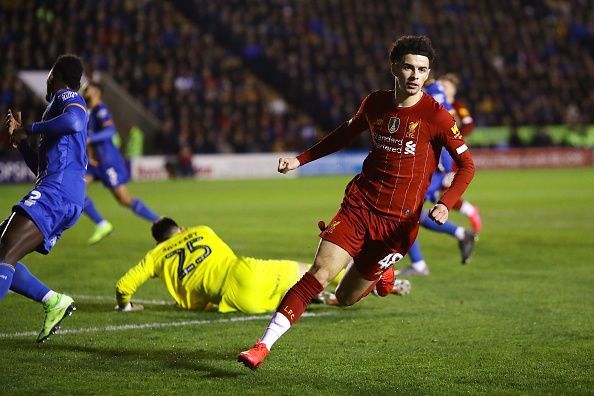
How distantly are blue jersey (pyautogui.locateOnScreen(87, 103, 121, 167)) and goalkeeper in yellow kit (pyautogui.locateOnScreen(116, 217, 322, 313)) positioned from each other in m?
5.71

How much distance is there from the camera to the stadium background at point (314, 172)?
20.5 ft

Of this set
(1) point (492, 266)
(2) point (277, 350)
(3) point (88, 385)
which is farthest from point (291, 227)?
(3) point (88, 385)

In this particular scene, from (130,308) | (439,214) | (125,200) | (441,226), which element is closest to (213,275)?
(130,308)

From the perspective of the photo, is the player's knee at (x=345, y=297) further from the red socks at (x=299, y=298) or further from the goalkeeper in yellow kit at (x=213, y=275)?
the goalkeeper in yellow kit at (x=213, y=275)

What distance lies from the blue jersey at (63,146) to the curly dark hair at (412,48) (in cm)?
231

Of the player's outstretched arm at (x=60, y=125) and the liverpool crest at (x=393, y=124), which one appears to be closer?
the liverpool crest at (x=393, y=124)

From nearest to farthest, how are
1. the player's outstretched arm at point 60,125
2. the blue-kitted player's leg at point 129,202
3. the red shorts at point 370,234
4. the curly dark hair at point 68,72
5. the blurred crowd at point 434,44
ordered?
the red shorts at point 370,234, the player's outstretched arm at point 60,125, the curly dark hair at point 68,72, the blue-kitted player's leg at point 129,202, the blurred crowd at point 434,44

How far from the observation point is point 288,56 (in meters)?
40.1

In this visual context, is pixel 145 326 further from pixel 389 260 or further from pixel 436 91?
pixel 436 91

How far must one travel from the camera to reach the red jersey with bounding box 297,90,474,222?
6.06 metres

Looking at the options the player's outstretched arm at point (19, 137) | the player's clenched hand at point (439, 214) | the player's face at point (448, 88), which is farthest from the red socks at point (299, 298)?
the player's face at point (448, 88)

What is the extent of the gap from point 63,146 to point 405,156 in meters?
2.49

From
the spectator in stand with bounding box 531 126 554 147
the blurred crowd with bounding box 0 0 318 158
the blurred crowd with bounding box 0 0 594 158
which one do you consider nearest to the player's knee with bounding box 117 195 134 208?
the blurred crowd with bounding box 0 0 594 158

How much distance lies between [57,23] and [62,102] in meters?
25.3
